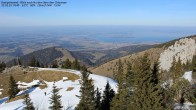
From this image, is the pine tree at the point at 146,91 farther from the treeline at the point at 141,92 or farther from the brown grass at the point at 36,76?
the brown grass at the point at 36,76

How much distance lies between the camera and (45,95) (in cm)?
7394

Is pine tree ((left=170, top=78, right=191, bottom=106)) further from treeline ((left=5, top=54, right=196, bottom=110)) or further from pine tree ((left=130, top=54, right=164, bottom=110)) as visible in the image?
pine tree ((left=130, top=54, right=164, bottom=110))

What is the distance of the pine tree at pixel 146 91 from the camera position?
111 feet

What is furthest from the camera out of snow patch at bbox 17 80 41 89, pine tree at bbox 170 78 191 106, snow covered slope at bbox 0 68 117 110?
snow patch at bbox 17 80 41 89

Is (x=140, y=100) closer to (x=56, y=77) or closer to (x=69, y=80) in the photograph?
(x=69, y=80)

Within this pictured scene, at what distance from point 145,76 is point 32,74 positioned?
73509 mm

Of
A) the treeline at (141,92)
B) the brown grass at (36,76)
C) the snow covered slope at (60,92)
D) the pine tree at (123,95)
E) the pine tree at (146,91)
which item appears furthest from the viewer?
the brown grass at (36,76)

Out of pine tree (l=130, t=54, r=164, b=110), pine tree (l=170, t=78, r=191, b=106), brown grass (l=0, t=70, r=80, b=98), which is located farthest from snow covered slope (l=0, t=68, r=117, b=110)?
pine tree (l=130, t=54, r=164, b=110)

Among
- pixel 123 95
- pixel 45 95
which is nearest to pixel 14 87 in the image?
pixel 45 95

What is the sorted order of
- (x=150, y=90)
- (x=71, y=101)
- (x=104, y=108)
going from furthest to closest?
(x=71, y=101) < (x=104, y=108) < (x=150, y=90)

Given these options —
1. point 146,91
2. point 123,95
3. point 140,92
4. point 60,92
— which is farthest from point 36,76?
point 146,91

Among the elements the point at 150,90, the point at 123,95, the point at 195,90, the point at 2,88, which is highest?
the point at 150,90

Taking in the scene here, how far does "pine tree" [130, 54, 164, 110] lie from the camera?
33.7 meters

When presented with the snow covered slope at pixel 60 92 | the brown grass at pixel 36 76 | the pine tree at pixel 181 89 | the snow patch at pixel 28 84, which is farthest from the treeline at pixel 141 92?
the snow patch at pixel 28 84
